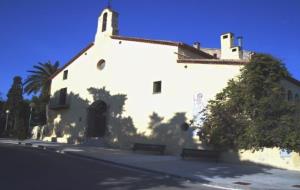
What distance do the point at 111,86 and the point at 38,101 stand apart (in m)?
14.2

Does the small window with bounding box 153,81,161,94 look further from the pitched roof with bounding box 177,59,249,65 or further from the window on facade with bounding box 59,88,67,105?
the window on facade with bounding box 59,88,67,105

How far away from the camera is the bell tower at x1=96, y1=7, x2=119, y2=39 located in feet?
96.4

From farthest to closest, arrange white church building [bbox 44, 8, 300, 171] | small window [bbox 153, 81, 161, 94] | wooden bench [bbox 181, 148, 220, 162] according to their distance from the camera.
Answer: small window [bbox 153, 81, 161, 94], white church building [bbox 44, 8, 300, 171], wooden bench [bbox 181, 148, 220, 162]

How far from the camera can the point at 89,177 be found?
11.3 m

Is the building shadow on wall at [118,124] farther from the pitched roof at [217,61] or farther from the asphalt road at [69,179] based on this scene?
the asphalt road at [69,179]

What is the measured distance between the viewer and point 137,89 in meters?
25.4

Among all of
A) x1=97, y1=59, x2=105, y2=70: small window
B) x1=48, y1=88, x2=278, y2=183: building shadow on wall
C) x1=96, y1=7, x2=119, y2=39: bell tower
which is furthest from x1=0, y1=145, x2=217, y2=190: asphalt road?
x1=96, y1=7, x2=119, y2=39: bell tower

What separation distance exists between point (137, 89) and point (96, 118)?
603 centimetres

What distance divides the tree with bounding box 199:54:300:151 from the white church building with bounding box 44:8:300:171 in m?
0.71

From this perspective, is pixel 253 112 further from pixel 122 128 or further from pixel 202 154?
pixel 122 128

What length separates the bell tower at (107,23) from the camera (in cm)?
2939

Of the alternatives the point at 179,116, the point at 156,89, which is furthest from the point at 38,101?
the point at 179,116

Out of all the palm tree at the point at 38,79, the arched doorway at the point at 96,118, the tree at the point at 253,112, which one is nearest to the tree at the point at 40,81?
the palm tree at the point at 38,79

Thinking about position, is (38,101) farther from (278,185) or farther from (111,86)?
(278,185)
